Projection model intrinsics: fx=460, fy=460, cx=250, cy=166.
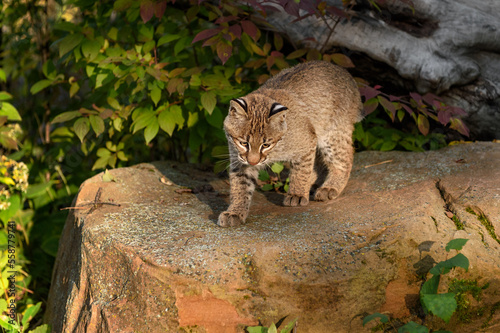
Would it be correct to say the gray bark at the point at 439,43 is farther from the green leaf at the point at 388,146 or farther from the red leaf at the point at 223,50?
the red leaf at the point at 223,50

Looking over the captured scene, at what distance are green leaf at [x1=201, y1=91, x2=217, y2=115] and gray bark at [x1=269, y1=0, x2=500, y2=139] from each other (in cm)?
129

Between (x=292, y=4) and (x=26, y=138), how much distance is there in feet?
14.6

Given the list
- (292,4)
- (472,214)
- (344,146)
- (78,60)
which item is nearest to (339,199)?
(344,146)

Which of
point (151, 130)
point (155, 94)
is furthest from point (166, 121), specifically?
point (155, 94)

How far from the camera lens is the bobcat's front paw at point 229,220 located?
11.5 ft

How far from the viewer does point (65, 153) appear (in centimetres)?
566

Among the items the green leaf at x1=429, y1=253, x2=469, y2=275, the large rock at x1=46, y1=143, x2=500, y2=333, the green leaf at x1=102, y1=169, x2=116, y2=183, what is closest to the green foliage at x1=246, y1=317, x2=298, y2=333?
the large rock at x1=46, y1=143, x2=500, y2=333

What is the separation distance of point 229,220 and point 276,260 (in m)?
0.70

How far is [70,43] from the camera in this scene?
435 cm

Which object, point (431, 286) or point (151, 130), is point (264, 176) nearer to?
point (151, 130)

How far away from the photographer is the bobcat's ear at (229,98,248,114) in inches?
145

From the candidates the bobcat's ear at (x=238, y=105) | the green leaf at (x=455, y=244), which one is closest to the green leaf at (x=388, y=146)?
the bobcat's ear at (x=238, y=105)

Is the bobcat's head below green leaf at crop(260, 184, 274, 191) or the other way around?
the other way around

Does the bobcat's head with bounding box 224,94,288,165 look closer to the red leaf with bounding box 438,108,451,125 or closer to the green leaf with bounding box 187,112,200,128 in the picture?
the green leaf with bounding box 187,112,200,128
